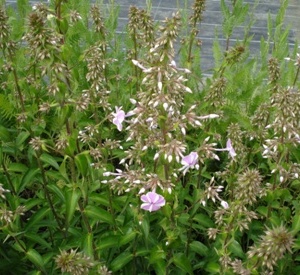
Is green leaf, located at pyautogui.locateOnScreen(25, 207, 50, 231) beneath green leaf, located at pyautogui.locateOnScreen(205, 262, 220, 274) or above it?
above

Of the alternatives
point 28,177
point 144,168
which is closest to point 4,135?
point 28,177

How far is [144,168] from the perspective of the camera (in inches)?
71.2

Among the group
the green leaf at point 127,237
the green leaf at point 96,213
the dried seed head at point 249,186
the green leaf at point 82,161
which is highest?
the dried seed head at point 249,186

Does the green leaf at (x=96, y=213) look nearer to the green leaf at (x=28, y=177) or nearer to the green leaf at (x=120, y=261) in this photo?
the green leaf at (x=120, y=261)

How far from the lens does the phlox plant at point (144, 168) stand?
4.96ft

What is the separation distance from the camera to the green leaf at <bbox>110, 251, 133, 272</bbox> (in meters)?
2.00

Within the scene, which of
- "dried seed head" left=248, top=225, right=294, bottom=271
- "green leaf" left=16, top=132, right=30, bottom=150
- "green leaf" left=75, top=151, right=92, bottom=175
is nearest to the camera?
"dried seed head" left=248, top=225, right=294, bottom=271

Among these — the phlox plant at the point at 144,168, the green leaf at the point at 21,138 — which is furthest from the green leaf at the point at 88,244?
the green leaf at the point at 21,138

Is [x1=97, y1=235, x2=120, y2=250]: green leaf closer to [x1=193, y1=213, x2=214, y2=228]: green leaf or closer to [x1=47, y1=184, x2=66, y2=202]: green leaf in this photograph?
[x1=47, y1=184, x2=66, y2=202]: green leaf

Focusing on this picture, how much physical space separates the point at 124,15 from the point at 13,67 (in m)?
4.33

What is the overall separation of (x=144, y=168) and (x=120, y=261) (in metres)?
0.42

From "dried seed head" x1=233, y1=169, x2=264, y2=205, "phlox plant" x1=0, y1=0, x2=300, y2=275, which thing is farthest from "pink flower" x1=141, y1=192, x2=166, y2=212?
"dried seed head" x1=233, y1=169, x2=264, y2=205

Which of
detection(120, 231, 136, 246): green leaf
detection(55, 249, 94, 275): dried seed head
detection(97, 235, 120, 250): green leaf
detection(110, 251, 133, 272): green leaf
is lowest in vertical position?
detection(110, 251, 133, 272): green leaf

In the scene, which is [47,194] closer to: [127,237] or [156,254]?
[127,237]
